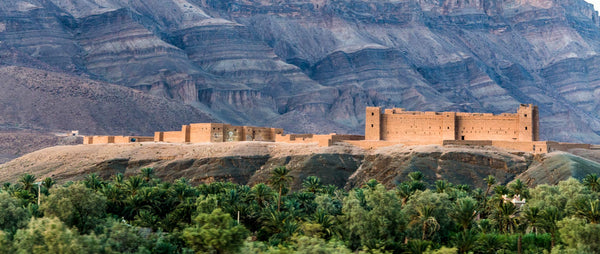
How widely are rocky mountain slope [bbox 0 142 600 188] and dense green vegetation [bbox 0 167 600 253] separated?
96.5 ft

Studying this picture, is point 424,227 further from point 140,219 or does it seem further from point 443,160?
point 443,160

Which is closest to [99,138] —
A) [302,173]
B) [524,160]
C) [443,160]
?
[302,173]

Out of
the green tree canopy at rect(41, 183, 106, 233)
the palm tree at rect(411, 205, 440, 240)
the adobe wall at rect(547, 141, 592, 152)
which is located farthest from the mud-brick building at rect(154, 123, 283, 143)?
the palm tree at rect(411, 205, 440, 240)

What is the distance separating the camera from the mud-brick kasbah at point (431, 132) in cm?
12575

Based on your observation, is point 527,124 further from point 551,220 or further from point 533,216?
point 551,220

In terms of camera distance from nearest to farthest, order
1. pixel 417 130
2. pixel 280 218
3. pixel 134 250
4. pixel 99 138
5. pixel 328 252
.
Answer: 1. pixel 328 252
2. pixel 134 250
3. pixel 280 218
4. pixel 417 130
5. pixel 99 138

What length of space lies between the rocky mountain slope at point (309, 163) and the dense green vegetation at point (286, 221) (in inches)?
1158

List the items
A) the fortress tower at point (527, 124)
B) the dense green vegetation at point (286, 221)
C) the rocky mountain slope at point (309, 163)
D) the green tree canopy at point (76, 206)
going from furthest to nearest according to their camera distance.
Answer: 1. the fortress tower at point (527, 124)
2. the rocky mountain slope at point (309, 163)
3. the green tree canopy at point (76, 206)
4. the dense green vegetation at point (286, 221)

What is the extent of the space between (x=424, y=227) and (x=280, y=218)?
455 inches

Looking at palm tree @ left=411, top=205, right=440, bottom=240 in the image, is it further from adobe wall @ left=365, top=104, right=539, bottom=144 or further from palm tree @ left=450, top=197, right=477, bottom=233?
adobe wall @ left=365, top=104, right=539, bottom=144

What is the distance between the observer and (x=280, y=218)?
7312 centimetres

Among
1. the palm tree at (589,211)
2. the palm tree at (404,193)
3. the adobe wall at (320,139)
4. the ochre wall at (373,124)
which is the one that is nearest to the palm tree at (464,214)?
the palm tree at (404,193)

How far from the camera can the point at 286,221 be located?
2840 inches

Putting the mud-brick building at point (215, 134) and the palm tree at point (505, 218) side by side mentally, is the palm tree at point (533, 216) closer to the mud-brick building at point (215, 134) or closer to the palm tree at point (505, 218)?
the palm tree at point (505, 218)
